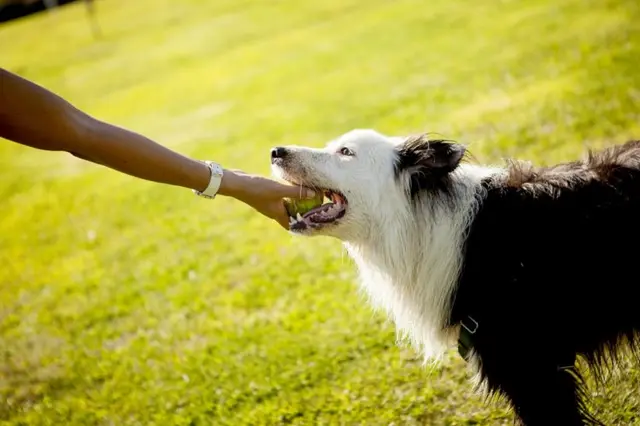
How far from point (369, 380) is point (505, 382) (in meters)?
1.34

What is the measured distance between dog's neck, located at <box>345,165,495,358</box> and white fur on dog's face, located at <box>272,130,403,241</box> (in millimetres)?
98

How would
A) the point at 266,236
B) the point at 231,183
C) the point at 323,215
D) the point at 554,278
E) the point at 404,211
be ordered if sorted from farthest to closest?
1. the point at 266,236
2. the point at 231,183
3. the point at 323,215
4. the point at 404,211
5. the point at 554,278

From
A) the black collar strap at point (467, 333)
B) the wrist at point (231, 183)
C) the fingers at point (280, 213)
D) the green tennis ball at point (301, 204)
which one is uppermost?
the wrist at point (231, 183)

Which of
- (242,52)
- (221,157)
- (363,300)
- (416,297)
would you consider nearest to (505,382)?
(416,297)

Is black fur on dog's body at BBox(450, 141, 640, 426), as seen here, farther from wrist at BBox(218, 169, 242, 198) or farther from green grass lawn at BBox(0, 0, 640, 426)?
wrist at BBox(218, 169, 242, 198)

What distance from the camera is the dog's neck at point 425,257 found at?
300cm

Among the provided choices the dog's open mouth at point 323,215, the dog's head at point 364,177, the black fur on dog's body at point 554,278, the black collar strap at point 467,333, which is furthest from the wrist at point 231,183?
the black collar strap at point 467,333

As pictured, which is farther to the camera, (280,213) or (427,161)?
(280,213)

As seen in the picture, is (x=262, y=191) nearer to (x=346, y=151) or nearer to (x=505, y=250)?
(x=346, y=151)

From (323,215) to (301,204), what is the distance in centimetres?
20

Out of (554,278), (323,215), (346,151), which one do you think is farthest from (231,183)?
(554,278)

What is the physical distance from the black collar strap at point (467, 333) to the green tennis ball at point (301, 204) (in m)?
0.99

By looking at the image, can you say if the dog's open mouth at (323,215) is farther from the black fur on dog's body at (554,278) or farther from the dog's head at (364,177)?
the black fur on dog's body at (554,278)

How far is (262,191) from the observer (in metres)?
3.31
